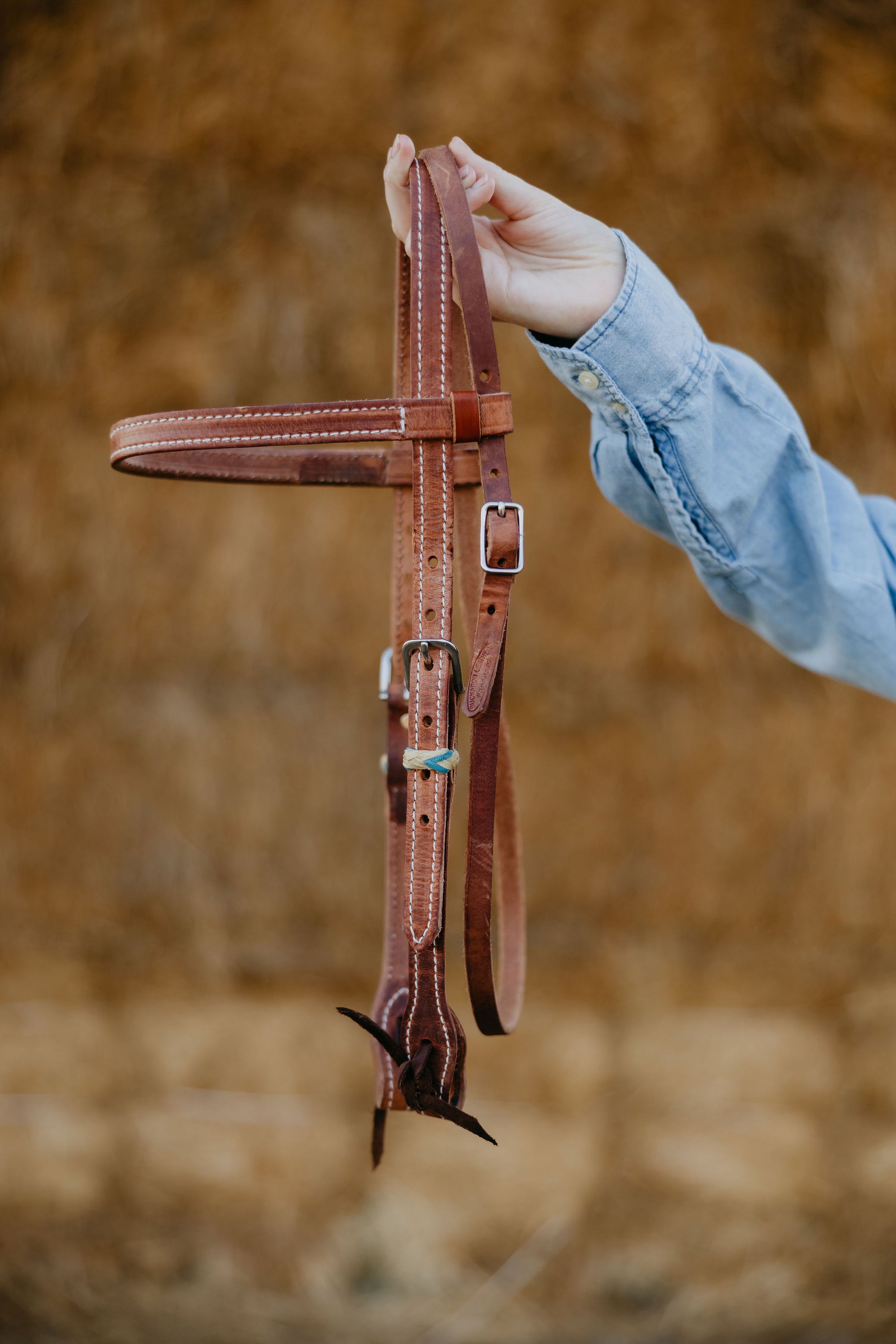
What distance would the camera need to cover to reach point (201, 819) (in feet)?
6.20

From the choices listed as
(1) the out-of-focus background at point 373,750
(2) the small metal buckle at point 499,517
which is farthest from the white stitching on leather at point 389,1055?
(1) the out-of-focus background at point 373,750

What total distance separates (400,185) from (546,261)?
0.15 m

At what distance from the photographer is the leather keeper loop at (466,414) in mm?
731

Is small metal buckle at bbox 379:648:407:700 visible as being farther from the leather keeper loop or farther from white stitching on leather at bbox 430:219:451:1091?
the leather keeper loop

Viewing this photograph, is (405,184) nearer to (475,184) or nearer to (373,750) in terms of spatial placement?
(475,184)

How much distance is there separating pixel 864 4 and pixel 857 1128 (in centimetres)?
230

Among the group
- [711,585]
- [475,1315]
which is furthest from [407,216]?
[475,1315]

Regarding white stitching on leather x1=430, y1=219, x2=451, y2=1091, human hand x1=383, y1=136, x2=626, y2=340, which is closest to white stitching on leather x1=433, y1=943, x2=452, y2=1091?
white stitching on leather x1=430, y1=219, x2=451, y2=1091

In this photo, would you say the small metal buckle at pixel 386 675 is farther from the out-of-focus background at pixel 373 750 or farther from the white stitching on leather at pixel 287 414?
the out-of-focus background at pixel 373 750

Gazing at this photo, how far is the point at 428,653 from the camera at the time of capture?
2.48 ft

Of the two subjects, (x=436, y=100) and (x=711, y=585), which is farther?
(x=436, y=100)

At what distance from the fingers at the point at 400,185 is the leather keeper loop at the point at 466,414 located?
0.18 metres

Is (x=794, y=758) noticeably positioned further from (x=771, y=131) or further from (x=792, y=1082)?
(x=771, y=131)

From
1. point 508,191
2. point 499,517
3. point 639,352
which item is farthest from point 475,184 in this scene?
point 499,517
